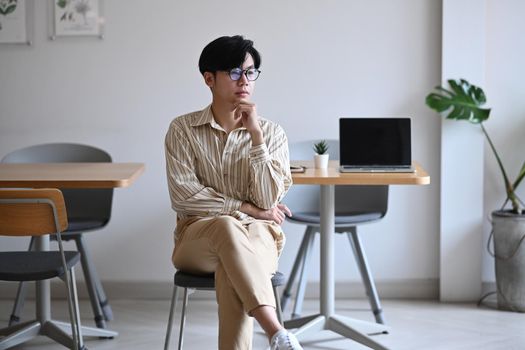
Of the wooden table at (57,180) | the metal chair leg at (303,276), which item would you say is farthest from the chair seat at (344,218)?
the wooden table at (57,180)

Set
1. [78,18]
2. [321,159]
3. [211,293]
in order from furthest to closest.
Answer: [211,293]
[78,18]
[321,159]

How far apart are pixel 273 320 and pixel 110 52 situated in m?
2.34

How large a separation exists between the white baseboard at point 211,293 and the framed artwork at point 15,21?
4.41 ft

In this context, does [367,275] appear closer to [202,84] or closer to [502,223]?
[502,223]

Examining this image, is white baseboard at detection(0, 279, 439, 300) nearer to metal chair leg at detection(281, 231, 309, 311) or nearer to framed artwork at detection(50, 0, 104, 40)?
metal chair leg at detection(281, 231, 309, 311)

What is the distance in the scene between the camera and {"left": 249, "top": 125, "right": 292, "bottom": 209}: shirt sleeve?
9.90 feet

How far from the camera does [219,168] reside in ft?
10.2

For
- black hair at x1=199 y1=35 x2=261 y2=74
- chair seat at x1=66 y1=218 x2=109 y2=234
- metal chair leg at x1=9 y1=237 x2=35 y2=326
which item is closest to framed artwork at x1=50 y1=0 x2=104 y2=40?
chair seat at x1=66 y1=218 x2=109 y2=234

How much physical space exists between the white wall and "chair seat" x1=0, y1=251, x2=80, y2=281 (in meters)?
1.23

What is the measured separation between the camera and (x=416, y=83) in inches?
178

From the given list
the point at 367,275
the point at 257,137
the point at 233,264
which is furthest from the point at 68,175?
the point at 367,275

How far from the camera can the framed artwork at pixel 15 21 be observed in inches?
178

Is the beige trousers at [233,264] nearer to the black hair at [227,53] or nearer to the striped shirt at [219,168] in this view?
the striped shirt at [219,168]

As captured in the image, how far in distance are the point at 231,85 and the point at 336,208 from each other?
1.34 meters
